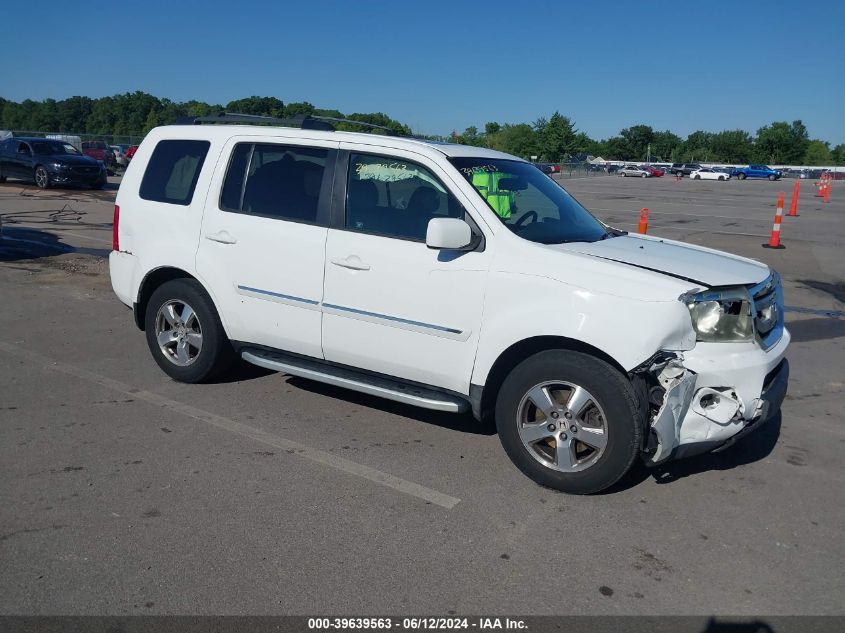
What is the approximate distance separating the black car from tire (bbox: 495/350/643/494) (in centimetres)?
2348

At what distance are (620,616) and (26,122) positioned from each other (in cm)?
13234

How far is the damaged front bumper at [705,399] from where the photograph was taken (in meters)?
4.02

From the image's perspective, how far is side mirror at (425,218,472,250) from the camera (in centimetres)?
435

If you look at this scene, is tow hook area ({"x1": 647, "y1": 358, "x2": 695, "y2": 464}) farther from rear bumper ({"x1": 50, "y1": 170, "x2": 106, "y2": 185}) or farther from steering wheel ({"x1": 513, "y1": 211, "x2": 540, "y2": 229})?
rear bumper ({"x1": 50, "y1": 170, "x2": 106, "y2": 185})

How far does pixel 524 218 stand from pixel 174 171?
9.25 feet

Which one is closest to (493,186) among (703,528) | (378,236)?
(378,236)

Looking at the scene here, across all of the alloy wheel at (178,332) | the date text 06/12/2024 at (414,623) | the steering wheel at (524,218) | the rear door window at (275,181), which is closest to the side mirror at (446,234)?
the steering wheel at (524,218)

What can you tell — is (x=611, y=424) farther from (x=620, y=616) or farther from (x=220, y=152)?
(x=220, y=152)

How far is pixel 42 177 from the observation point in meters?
24.5

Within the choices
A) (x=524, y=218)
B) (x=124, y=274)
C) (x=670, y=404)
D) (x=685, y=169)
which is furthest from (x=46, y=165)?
(x=685, y=169)

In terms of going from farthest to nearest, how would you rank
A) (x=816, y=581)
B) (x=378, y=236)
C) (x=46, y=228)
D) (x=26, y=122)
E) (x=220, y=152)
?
(x=26, y=122), (x=46, y=228), (x=220, y=152), (x=378, y=236), (x=816, y=581)

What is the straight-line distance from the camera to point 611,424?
408 cm

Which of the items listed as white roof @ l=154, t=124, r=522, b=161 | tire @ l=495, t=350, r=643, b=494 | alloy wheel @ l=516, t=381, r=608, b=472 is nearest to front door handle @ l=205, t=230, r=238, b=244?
white roof @ l=154, t=124, r=522, b=161

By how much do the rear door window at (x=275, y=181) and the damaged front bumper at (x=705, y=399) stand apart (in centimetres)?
253
